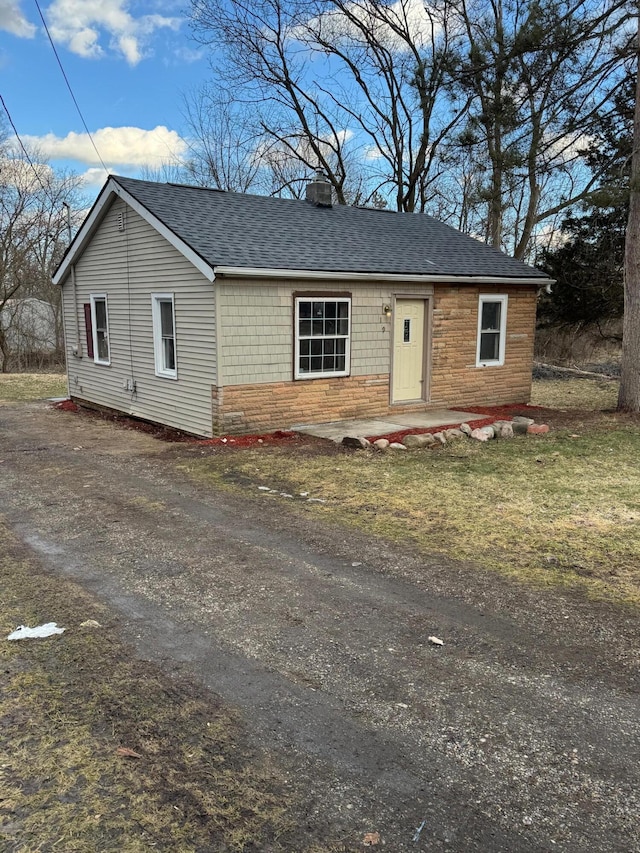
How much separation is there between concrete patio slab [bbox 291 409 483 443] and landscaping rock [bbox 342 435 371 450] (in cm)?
21

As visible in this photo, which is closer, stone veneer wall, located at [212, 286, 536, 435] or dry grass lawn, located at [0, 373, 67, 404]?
stone veneer wall, located at [212, 286, 536, 435]

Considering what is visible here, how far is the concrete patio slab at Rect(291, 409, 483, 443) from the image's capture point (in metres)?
10.3

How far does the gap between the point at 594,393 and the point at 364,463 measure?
10309 mm

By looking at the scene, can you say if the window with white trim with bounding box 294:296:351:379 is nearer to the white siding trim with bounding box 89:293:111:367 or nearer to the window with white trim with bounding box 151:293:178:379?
the window with white trim with bounding box 151:293:178:379

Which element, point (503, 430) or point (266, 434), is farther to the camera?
point (266, 434)

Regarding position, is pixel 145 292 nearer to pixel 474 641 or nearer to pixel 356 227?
pixel 356 227

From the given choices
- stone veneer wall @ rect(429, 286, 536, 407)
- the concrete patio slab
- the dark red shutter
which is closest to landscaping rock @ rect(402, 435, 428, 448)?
the concrete patio slab

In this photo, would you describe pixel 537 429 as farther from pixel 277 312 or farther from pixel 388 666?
pixel 388 666

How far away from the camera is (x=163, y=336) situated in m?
11.1

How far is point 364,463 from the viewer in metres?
8.38

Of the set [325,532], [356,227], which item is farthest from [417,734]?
[356,227]

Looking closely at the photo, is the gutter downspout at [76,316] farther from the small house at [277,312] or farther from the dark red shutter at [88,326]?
the dark red shutter at [88,326]

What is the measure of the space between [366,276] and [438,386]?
300cm

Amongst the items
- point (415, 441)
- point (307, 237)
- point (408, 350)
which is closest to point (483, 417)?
point (408, 350)
